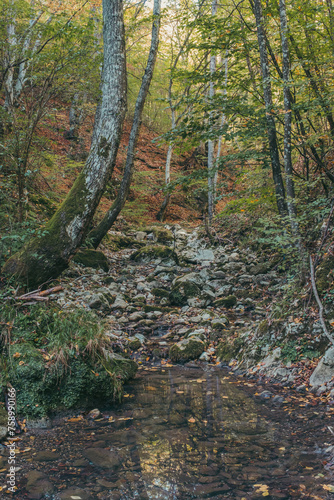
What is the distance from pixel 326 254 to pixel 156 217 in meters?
10.9

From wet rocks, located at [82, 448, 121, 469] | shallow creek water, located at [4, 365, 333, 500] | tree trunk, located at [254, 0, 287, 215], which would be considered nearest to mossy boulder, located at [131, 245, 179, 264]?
tree trunk, located at [254, 0, 287, 215]

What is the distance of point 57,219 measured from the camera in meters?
5.07

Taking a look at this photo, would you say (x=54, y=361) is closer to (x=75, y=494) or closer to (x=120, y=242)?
(x=75, y=494)

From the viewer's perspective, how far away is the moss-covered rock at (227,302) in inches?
276

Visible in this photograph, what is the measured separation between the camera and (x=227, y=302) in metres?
7.03

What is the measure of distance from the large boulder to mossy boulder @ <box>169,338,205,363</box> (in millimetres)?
1913

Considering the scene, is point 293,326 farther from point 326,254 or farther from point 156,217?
point 156,217

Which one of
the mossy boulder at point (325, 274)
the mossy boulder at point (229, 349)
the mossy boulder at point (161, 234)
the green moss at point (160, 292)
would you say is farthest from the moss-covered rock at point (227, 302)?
the mossy boulder at point (161, 234)

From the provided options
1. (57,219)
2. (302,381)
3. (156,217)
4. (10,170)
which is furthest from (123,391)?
(156,217)

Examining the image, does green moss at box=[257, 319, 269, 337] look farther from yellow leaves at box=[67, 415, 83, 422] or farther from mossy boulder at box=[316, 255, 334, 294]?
→ yellow leaves at box=[67, 415, 83, 422]

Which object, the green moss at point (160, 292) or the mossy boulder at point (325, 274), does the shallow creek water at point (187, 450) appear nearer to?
the mossy boulder at point (325, 274)

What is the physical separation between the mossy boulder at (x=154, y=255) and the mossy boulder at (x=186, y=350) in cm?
477

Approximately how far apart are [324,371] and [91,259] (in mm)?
6492

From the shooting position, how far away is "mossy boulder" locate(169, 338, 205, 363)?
516cm
